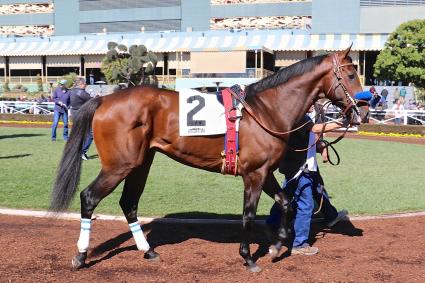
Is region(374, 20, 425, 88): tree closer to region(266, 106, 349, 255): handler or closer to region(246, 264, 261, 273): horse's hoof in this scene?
region(266, 106, 349, 255): handler

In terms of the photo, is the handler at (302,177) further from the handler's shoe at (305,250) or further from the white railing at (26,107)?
the white railing at (26,107)

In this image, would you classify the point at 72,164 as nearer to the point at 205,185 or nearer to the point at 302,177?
the point at 302,177

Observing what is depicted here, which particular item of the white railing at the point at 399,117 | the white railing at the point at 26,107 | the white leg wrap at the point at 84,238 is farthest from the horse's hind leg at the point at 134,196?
the white railing at the point at 26,107

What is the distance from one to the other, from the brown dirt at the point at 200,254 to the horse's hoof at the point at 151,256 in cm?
5

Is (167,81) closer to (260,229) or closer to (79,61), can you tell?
(79,61)

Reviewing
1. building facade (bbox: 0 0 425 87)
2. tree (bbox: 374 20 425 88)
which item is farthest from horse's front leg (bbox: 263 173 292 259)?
building facade (bbox: 0 0 425 87)

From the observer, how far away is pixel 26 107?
27.2m

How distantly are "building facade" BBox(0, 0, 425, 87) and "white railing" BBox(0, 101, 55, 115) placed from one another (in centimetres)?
1330

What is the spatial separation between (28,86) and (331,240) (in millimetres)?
41570

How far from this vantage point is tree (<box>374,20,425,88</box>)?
28.8 meters

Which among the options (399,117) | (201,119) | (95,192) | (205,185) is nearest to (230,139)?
(201,119)

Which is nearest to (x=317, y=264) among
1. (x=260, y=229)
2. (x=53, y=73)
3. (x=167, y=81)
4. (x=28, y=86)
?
(x=260, y=229)

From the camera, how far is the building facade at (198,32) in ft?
125

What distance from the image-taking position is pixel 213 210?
22.5ft
